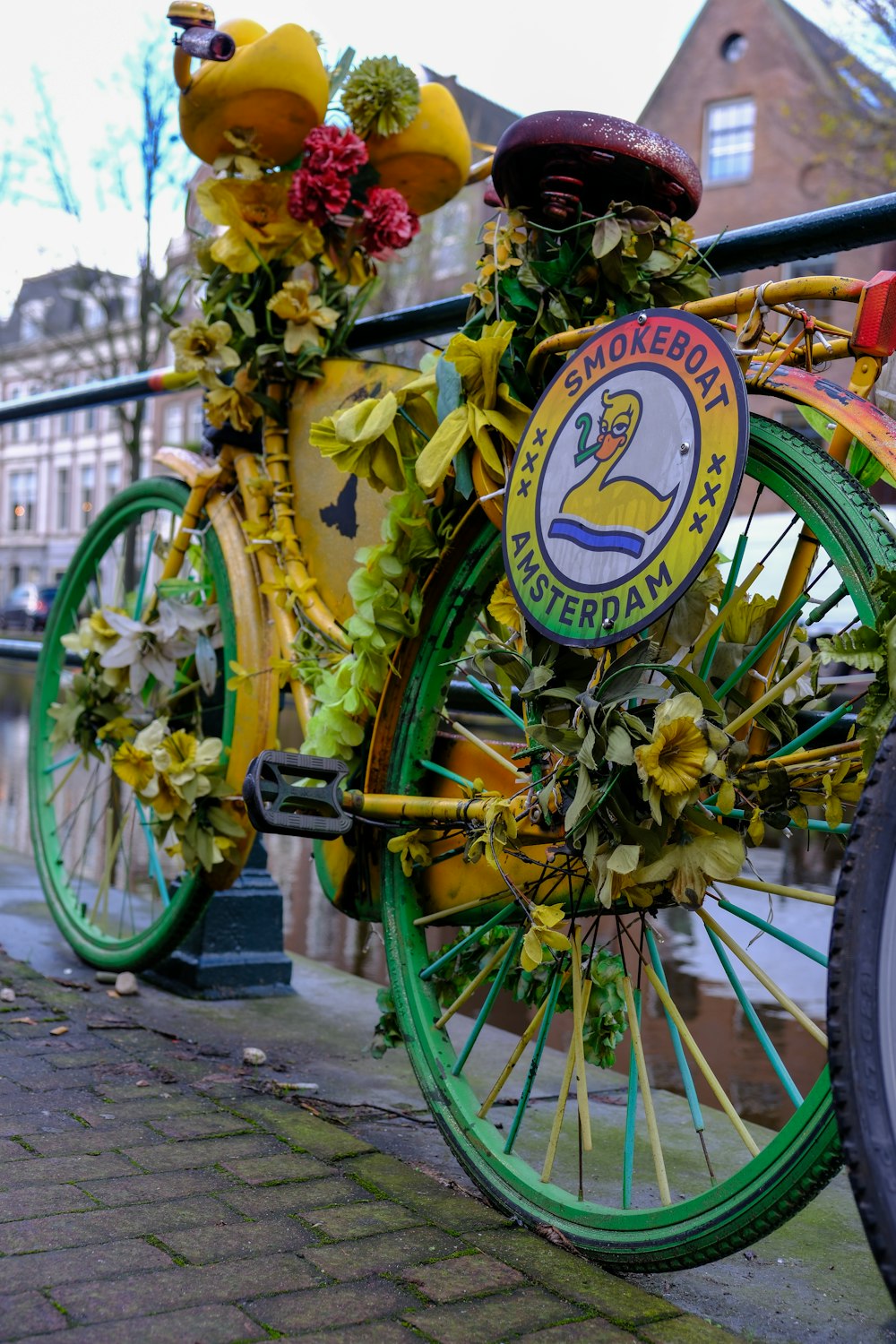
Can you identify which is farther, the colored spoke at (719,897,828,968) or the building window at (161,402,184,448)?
the building window at (161,402,184,448)

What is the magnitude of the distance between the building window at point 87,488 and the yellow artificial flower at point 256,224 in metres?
46.7

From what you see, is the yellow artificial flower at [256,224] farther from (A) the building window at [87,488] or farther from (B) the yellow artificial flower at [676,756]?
(A) the building window at [87,488]

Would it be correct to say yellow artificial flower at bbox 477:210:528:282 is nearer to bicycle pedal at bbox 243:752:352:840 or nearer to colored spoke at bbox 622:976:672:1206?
bicycle pedal at bbox 243:752:352:840

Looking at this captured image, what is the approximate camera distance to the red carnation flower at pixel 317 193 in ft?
9.12

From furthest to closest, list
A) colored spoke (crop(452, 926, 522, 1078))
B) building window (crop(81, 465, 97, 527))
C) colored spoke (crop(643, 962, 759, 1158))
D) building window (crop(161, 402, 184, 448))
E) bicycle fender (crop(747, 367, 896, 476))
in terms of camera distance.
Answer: building window (crop(81, 465, 97, 527))
building window (crop(161, 402, 184, 448))
colored spoke (crop(452, 926, 522, 1078))
colored spoke (crop(643, 962, 759, 1158))
bicycle fender (crop(747, 367, 896, 476))

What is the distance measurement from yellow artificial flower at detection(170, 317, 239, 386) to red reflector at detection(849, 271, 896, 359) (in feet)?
5.29

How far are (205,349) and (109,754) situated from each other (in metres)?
1.15

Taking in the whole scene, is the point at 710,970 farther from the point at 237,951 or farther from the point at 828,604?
the point at 828,604

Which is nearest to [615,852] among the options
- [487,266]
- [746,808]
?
[746,808]

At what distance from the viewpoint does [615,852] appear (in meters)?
1.61

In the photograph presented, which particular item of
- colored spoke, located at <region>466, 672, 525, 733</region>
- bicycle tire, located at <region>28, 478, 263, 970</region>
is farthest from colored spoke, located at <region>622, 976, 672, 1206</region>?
bicycle tire, located at <region>28, 478, 263, 970</region>

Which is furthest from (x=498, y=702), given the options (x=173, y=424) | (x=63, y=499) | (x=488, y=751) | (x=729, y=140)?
(x=63, y=499)

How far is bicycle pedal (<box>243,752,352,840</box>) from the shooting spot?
2131mm

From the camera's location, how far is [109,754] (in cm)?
353
